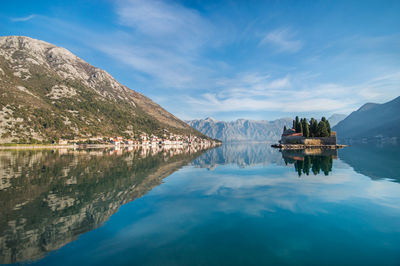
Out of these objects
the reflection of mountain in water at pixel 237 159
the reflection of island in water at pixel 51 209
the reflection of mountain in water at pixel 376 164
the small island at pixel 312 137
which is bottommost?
the reflection of mountain in water at pixel 376 164

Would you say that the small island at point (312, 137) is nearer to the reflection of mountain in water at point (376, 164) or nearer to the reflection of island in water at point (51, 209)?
the reflection of mountain in water at point (376, 164)

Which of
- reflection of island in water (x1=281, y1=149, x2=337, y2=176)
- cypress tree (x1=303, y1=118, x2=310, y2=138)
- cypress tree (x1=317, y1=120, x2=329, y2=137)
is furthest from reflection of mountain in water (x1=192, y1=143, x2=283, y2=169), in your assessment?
cypress tree (x1=317, y1=120, x2=329, y2=137)

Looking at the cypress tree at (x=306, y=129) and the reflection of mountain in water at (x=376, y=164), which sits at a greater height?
the cypress tree at (x=306, y=129)

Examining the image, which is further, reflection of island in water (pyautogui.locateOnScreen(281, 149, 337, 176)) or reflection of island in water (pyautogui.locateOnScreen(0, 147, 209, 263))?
reflection of island in water (pyautogui.locateOnScreen(281, 149, 337, 176))

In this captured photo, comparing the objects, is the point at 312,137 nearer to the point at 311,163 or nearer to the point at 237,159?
the point at 237,159

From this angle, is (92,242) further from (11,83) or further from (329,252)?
(11,83)

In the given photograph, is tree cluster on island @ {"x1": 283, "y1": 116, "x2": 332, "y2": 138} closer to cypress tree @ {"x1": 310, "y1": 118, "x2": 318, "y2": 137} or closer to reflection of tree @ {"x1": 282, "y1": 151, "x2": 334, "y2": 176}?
cypress tree @ {"x1": 310, "y1": 118, "x2": 318, "y2": 137}

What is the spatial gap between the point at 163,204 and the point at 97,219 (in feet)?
19.0

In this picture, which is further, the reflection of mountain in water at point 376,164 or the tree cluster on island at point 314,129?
the tree cluster on island at point 314,129

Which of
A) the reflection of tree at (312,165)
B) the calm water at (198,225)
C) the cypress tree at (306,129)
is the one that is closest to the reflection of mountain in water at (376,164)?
the reflection of tree at (312,165)

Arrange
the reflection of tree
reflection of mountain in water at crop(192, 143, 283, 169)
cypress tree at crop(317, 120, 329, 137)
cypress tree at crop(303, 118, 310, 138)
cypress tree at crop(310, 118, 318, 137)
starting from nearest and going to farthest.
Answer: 1. the reflection of tree
2. reflection of mountain in water at crop(192, 143, 283, 169)
3. cypress tree at crop(317, 120, 329, 137)
4. cypress tree at crop(303, 118, 310, 138)
5. cypress tree at crop(310, 118, 318, 137)

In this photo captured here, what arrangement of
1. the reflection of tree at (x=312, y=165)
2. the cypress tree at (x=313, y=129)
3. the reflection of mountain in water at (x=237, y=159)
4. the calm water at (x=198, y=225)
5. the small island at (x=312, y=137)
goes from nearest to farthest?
the calm water at (x=198, y=225) < the reflection of tree at (x=312, y=165) < the reflection of mountain in water at (x=237, y=159) < the small island at (x=312, y=137) < the cypress tree at (x=313, y=129)

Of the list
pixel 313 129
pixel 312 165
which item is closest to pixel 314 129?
pixel 313 129

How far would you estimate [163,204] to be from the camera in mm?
18828
